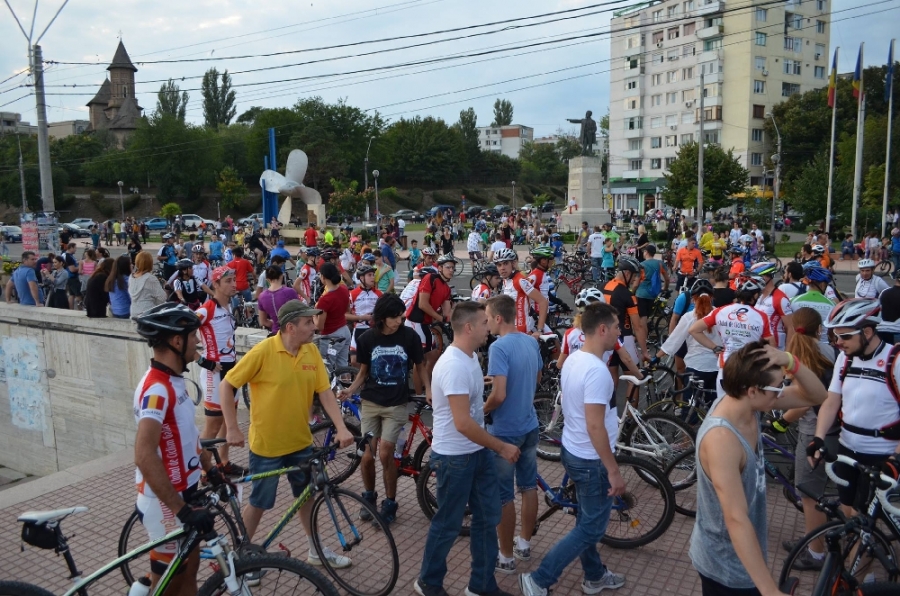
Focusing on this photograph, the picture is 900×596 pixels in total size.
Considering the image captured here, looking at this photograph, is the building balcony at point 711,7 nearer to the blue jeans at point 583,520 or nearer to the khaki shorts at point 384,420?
the khaki shorts at point 384,420

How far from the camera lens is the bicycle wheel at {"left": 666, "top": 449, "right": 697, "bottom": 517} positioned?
6.00 m

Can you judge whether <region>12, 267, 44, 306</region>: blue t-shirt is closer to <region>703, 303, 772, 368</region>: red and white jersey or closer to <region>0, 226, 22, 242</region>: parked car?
<region>703, 303, 772, 368</region>: red and white jersey

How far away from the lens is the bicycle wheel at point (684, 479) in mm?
6000

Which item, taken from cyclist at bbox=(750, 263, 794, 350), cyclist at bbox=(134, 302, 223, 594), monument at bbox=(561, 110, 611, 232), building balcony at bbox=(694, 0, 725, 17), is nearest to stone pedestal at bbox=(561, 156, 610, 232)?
monument at bbox=(561, 110, 611, 232)

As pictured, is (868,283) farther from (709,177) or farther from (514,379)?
(709,177)

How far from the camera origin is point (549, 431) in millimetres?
7414

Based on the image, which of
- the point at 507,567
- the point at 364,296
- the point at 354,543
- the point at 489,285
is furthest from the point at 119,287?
the point at 507,567

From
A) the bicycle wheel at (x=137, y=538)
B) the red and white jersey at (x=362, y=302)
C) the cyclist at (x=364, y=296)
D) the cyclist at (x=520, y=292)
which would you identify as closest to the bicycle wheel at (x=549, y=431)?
the cyclist at (x=520, y=292)

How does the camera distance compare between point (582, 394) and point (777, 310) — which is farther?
point (777, 310)

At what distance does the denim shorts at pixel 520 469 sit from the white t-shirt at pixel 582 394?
50cm

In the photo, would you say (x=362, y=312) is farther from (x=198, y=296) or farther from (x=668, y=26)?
(x=668, y=26)

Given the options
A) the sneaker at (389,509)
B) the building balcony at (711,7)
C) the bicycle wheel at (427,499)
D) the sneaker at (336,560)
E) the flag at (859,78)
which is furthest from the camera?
the building balcony at (711,7)

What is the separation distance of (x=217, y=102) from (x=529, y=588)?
353 feet

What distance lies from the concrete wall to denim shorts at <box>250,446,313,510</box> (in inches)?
294
